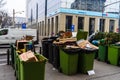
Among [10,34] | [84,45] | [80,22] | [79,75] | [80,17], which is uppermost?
[80,17]

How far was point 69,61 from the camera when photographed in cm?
691

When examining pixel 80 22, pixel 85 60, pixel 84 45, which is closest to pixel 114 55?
pixel 84 45

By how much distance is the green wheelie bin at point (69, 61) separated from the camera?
689cm

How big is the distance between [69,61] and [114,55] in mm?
3027

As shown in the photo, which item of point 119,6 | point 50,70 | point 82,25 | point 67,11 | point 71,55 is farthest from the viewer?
point 119,6

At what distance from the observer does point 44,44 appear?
10.1 m

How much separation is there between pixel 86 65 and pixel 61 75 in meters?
1.10

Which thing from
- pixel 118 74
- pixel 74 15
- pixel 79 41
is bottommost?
pixel 118 74

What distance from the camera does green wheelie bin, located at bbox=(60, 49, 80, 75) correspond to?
6894 mm

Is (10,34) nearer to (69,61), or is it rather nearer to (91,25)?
(69,61)

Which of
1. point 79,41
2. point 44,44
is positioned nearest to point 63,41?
point 79,41

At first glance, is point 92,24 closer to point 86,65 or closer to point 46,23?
point 46,23

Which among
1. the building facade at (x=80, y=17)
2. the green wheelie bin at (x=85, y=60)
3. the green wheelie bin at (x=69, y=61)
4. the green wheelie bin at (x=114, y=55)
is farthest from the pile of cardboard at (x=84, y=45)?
the building facade at (x=80, y=17)

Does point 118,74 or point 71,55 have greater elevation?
point 71,55
